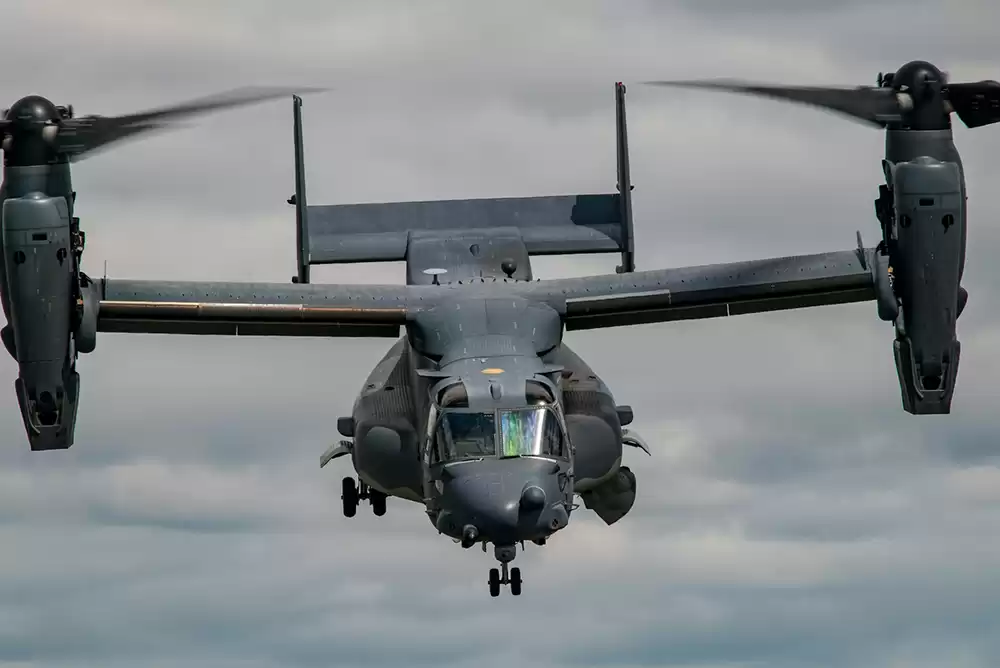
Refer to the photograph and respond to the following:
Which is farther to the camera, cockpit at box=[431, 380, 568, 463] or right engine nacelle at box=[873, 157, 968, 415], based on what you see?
right engine nacelle at box=[873, 157, 968, 415]

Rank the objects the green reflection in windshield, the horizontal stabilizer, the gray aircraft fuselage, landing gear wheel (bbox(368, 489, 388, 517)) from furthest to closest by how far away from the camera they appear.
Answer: the horizontal stabilizer
landing gear wheel (bbox(368, 489, 388, 517))
the green reflection in windshield
the gray aircraft fuselage

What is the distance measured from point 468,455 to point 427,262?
8964mm

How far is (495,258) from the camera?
54.9 metres

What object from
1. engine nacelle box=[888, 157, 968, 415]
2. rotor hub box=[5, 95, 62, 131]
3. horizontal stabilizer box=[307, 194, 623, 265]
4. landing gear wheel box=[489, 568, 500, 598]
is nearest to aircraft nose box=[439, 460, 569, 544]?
landing gear wheel box=[489, 568, 500, 598]

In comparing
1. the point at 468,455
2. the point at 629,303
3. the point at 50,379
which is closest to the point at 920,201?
the point at 629,303

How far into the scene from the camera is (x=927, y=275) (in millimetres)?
49969

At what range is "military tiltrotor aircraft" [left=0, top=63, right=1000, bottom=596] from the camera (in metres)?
46.8

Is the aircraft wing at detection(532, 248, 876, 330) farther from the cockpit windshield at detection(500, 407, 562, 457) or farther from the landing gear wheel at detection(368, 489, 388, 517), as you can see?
the cockpit windshield at detection(500, 407, 562, 457)

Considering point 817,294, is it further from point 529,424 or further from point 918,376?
point 529,424

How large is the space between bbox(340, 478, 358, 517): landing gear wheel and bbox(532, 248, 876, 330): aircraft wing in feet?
16.1

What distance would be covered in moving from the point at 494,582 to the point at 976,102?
36.9 feet

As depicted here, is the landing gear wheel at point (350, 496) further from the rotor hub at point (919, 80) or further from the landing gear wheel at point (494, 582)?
the rotor hub at point (919, 80)

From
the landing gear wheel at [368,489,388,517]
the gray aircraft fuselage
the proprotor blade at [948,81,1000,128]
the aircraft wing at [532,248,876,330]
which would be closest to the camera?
the gray aircraft fuselage

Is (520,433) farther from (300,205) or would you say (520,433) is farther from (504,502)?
(300,205)
